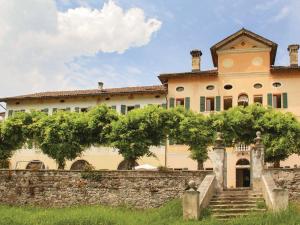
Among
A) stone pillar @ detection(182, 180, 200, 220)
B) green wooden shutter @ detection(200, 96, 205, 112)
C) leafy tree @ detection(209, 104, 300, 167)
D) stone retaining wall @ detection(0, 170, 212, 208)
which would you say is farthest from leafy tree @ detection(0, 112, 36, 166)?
stone pillar @ detection(182, 180, 200, 220)

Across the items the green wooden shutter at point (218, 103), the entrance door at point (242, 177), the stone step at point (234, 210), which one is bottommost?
the stone step at point (234, 210)

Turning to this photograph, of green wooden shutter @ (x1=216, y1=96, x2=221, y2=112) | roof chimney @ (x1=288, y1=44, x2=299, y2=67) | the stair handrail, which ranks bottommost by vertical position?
the stair handrail

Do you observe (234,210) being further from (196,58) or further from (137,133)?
(196,58)

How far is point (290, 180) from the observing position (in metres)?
24.9

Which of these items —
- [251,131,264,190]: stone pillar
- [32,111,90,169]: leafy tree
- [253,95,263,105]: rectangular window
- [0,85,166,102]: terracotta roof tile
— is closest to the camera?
[251,131,264,190]: stone pillar

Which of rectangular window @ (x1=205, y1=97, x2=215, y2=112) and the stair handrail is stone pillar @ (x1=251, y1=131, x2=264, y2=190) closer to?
the stair handrail

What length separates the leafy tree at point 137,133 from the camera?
3155 centimetres

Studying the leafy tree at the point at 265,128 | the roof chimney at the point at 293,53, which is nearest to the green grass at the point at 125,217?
the leafy tree at the point at 265,128

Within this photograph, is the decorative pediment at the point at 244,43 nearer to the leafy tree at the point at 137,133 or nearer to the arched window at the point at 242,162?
the arched window at the point at 242,162

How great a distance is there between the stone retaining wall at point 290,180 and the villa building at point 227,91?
14.3 meters

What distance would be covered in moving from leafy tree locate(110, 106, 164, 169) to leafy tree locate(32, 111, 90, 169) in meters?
2.38

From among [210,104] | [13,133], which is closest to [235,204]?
[13,133]

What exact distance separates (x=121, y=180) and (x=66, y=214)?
423cm

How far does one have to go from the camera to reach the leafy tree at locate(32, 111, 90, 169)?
3272cm
